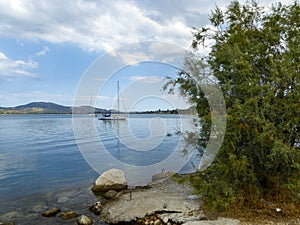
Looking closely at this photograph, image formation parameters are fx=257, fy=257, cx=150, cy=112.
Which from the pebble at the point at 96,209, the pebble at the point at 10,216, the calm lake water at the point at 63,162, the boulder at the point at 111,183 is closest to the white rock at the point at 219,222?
the calm lake water at the point at 63,162

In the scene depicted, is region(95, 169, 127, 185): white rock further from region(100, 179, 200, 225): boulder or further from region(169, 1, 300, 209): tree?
region(169, 1, 300, 209): tree

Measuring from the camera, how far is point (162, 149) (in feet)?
90.0

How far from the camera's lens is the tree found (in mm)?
7594

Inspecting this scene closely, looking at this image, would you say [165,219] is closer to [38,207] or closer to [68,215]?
[68,215]

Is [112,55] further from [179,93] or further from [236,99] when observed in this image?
[236,99]

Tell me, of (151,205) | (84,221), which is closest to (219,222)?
(151,205)

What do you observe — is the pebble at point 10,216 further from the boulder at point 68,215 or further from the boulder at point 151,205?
the boulder at point 151,205

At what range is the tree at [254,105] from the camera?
7594mm

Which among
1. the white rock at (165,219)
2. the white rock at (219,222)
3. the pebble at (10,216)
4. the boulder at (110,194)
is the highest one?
the white rock at (219,222)

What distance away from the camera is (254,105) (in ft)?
25.0

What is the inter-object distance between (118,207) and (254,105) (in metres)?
6.27

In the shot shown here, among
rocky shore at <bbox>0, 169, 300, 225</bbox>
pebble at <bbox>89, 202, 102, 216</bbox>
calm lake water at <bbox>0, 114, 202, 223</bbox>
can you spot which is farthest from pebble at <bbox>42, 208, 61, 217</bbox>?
calm lake water at <bbox>0, 114, 202, 223</bbox>

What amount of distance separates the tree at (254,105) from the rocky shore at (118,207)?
3.10 ft

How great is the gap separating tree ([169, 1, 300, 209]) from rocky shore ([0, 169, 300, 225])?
94cm
